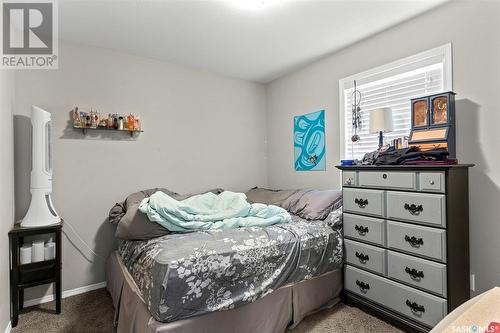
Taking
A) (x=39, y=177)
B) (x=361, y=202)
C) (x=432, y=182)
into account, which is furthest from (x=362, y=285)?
(x=39, y=177)

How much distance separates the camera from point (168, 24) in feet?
7.61

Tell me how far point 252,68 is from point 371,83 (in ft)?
4.78

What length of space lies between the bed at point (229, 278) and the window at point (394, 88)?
37.7 inches

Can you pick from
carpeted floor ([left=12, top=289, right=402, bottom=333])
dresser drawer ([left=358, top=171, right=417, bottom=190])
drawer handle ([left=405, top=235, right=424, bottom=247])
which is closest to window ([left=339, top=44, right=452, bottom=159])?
dresser drawer ([left=358, top=171, right=417, bottom=190])

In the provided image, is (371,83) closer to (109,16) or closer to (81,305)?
(109,16)

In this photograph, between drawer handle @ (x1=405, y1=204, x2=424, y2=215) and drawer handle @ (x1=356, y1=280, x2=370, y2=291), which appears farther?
drawer handle @ (x1=356, y1=280, x2=370, y2=291)

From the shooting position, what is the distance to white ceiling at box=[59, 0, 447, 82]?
2066mm

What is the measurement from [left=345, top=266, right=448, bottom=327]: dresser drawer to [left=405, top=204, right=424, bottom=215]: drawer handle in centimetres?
54

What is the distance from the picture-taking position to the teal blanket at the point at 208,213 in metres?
1.99

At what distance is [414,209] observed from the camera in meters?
1.82

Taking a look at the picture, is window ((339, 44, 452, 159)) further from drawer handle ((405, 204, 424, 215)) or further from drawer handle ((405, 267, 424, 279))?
drawer handle ((405, 267, 424, 279))

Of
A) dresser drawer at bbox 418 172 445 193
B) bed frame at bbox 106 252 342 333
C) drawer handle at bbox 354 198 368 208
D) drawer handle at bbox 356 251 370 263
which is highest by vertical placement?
dresser drawer at bbox 418 172 445 193

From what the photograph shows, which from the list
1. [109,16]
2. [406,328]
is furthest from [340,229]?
[109,16]

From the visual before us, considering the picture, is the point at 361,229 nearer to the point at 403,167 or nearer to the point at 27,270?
the point at 403,167
